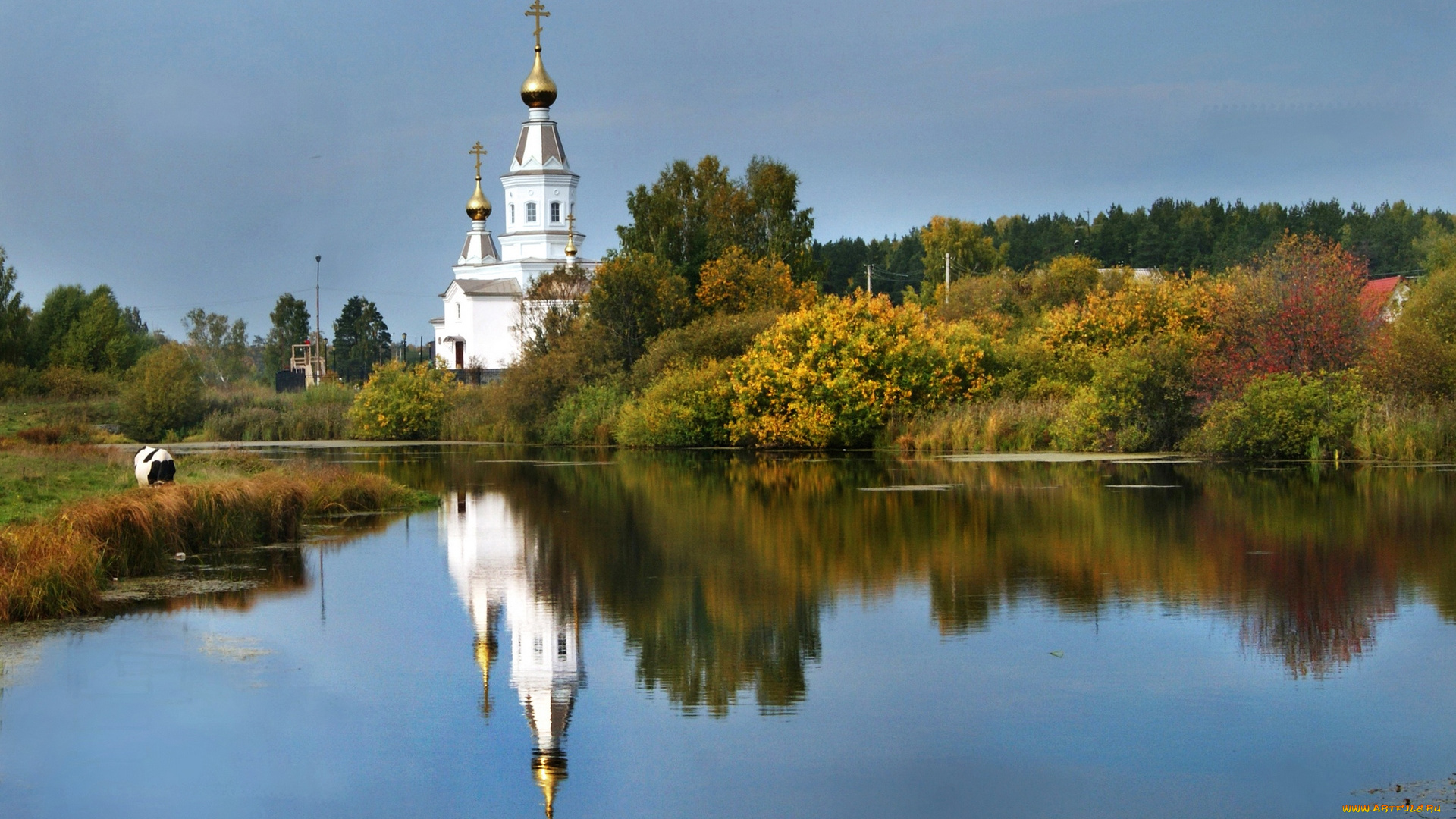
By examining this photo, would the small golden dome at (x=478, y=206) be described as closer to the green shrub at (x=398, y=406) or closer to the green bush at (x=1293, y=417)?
the green shrub at (x=398, y=406)

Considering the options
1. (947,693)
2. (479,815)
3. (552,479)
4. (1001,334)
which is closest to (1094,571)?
(947,693)

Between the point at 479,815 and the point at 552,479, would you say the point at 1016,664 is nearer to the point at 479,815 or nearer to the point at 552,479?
the point at 479,815

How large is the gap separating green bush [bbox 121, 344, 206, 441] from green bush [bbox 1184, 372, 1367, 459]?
36175 mm

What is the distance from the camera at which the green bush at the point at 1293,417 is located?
3136cm

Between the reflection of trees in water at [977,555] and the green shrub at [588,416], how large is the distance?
1894 centimetres

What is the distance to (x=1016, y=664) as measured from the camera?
402 inches

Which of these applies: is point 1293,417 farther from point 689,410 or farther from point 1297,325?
point 689,410

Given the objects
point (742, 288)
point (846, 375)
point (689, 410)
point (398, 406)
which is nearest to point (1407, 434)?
point (846, 375)

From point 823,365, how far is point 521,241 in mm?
44633

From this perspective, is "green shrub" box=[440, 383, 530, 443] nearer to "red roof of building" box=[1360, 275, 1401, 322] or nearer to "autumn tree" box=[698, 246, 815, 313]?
"autumn tree" box=[698, 246, 815, 313]

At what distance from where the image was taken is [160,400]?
51.2 m

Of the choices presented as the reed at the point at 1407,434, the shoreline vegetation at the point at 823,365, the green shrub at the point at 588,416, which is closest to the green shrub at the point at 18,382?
the shoreline vegetation at the point at 823,365

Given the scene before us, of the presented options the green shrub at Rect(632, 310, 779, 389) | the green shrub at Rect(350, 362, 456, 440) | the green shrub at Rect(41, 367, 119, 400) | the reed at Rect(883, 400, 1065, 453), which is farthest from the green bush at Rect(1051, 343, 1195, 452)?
the green shrub at Rect(41, 367, 119, 400)

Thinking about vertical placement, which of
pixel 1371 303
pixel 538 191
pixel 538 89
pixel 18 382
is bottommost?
pixel 18 382
